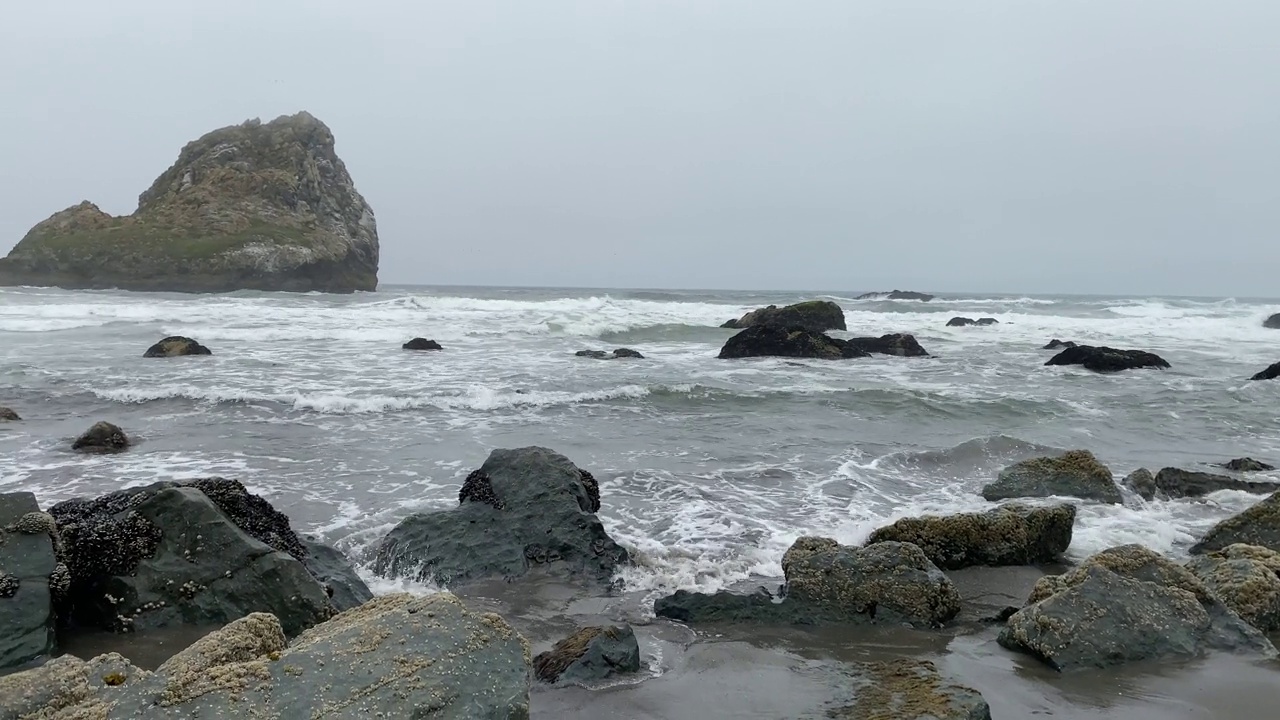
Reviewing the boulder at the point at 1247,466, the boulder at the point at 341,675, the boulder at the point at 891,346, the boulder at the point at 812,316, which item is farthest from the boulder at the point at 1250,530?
the boulder at the point at 812,316

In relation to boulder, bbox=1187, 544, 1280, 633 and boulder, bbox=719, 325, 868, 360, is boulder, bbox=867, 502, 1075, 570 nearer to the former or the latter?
boulder, bbox=1187, 544, 1280, 633

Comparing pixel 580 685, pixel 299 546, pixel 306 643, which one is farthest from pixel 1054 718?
pixel 299 546

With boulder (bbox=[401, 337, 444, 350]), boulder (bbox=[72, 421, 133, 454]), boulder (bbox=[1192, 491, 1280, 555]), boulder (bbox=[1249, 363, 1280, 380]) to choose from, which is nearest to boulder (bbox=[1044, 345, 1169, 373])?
boulder (bbox=[1249, 363, 1280, 380])

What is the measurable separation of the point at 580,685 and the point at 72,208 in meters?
74.9

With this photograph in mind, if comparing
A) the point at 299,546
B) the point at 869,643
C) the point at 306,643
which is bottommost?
the point at 869,643

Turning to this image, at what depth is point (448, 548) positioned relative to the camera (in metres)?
5.98

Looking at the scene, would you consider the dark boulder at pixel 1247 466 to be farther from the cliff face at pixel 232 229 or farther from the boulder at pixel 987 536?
the cliff face at pixel 232 229

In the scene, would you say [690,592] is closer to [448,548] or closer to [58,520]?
[448,548]

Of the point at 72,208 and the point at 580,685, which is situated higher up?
the point at 72,208

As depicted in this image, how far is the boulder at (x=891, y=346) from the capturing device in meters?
23.6

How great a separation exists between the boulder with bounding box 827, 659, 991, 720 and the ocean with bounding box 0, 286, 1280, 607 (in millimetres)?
1792

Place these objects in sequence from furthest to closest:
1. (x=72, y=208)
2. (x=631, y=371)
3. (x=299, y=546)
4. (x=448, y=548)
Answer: (x=72, y=208)
(x=631, y=371)
(x=448, y=548)
(x=299, y=546)

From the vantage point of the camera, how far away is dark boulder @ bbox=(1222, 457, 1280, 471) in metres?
9.52

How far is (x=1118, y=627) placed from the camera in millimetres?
4422
